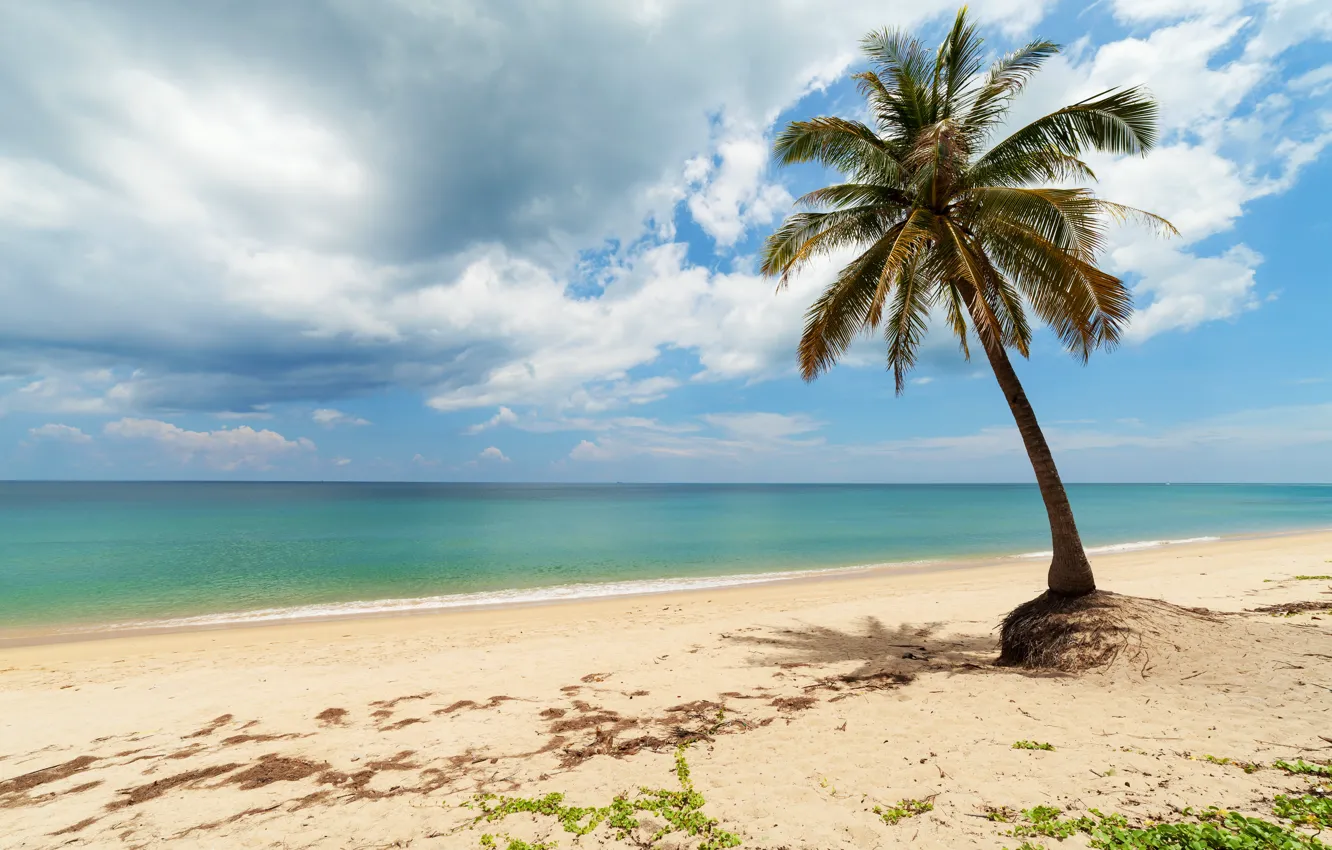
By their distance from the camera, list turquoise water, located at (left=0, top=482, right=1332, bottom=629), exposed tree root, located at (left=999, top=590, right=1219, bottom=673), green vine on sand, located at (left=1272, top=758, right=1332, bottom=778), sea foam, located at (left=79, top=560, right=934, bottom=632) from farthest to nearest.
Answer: turquoise water, located at (left=0, top=482, right=1332, bottom=629), sea foam, located at (left=79, top=560, right=934, bottom=632), exposed tree root, located at (left=999, top=590, right=1219, bottom=673), green vine on sand, located at (left=1272, top=758, right=1332, bottom=778)

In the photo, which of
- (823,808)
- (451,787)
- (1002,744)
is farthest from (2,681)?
(1002,744)

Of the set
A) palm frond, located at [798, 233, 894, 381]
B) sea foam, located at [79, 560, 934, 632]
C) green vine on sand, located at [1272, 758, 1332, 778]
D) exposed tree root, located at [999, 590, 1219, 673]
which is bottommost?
sea foam, located at [79, 560, 934, 632]

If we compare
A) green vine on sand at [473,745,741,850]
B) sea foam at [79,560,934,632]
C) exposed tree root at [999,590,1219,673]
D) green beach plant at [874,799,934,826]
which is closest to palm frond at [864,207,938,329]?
exposed tree root at [999,590,1219,673]

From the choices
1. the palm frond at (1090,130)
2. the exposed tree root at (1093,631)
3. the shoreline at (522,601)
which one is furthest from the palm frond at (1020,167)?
the shoreline at (522,601)

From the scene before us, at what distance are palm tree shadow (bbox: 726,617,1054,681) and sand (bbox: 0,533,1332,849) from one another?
0.27 feet

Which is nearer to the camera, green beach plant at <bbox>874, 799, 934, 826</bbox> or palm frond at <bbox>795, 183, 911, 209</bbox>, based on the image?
green beach plant at <bbox>874, 799, 934, 826</bbox>

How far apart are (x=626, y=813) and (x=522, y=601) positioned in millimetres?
13997

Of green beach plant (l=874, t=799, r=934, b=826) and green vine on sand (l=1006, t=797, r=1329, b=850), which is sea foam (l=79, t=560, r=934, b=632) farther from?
green vine on sand (l=1006, t=797, r=1329, b=850)

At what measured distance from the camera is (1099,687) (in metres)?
6.62

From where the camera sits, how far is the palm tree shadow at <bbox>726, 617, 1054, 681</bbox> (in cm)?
835

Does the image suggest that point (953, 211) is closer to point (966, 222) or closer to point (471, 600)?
point (966, 222)

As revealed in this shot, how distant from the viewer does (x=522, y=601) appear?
695 inches

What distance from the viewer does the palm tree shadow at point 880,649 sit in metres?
8.35

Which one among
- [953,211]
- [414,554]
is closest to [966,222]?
[953,211]
